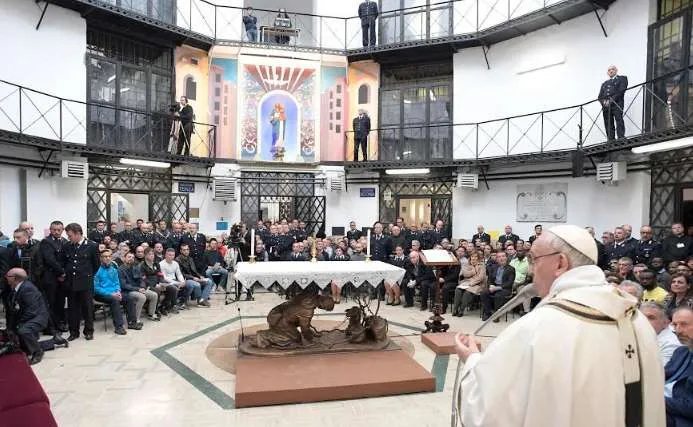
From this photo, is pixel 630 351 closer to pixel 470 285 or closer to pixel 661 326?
pixel 661 326

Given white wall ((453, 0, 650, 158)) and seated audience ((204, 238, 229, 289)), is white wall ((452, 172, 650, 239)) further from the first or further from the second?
seated audience ((204, 238, 229, 289))

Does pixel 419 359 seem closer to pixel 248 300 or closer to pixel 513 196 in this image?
pixel 248 300

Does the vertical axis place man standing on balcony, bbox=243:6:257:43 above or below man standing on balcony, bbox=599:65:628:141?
above

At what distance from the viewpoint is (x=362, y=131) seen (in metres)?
14.3

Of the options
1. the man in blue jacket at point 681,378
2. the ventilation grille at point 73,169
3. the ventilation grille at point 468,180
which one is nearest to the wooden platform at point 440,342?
the man in blue jacket at point 681,378

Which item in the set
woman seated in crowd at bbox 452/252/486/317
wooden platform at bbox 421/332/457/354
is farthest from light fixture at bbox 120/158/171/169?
wooden platform at bbox 421/332/457/354

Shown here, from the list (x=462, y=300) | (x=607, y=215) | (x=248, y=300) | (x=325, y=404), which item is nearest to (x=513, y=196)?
(x=607, y=215)

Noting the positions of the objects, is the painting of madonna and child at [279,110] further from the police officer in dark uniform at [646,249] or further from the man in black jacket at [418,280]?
the police officer in dark uniform at [646,249]

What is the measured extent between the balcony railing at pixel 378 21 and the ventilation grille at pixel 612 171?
495 cm

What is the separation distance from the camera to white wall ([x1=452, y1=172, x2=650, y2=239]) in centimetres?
1012

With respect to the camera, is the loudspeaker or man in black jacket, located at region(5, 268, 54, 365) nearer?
man in black jacket, located at region(5, 268, 54, 365)

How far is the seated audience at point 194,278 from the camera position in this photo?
9.59 m

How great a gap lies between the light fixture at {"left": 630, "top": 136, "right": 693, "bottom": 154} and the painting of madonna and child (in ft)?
29.8

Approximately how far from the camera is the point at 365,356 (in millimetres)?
6066
